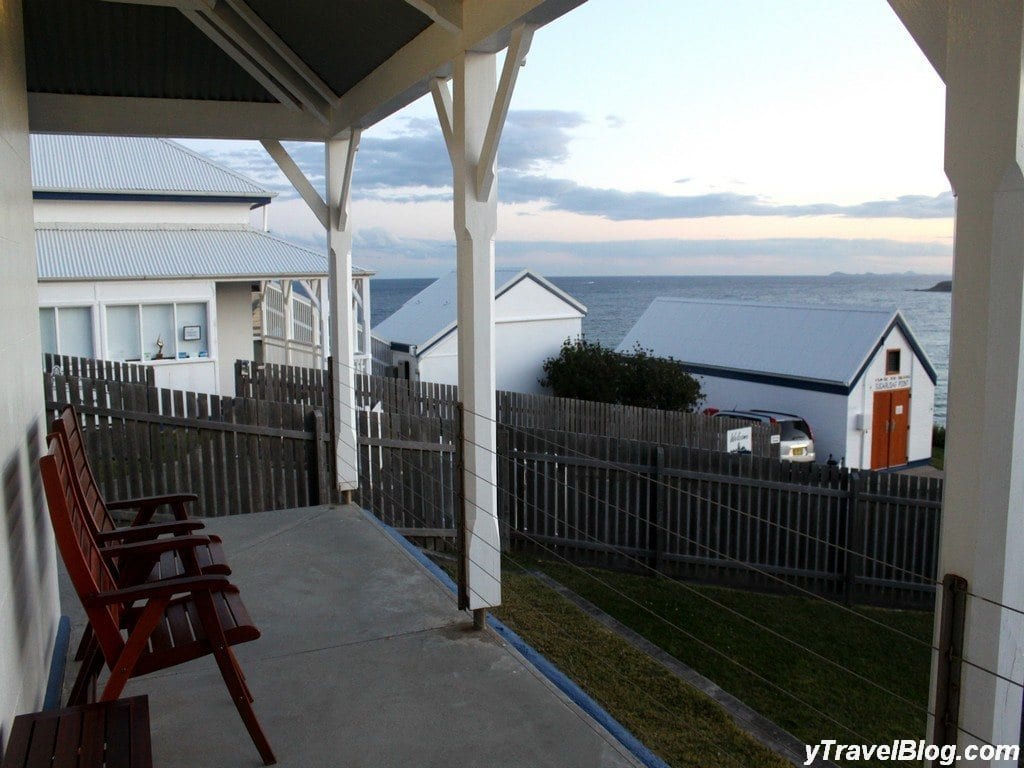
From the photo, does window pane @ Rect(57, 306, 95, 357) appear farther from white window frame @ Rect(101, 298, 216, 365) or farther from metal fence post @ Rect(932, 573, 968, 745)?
metal fence post @ Rect(932, 573, 968, 745)

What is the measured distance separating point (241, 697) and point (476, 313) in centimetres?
218

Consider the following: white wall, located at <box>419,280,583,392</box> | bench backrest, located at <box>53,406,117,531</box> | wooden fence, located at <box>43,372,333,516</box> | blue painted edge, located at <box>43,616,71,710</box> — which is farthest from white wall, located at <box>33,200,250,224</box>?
blue painted edge, located at <box>43,616,71,710</box>

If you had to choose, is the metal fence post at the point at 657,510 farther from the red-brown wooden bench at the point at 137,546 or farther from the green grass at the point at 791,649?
the red-brown wooden bench at the point at 137,546

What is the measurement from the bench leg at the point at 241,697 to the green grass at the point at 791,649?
2879mm

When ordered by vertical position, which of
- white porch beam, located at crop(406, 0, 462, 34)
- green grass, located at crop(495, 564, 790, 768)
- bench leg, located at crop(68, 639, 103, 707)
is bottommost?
green grass, located at crop(495, 564, 790, 768)

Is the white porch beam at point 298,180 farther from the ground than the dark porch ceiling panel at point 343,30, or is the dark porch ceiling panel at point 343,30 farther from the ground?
the dark porch ceiling panel at point 343,30

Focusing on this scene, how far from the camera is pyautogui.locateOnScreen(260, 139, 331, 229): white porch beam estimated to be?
7.62 m

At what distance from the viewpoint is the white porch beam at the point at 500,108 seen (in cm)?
400

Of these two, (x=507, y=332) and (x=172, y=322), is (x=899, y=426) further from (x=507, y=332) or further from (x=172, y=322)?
(x=172, y=322)

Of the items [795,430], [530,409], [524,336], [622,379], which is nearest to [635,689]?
[530,409]

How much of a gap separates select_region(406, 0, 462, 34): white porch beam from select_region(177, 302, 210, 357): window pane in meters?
14.2

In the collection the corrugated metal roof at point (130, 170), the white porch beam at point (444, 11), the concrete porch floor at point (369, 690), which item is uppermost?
the corrugated metal roof at point (130, 170)

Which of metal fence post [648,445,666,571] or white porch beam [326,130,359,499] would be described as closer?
white porch beam [326,130,359,499]

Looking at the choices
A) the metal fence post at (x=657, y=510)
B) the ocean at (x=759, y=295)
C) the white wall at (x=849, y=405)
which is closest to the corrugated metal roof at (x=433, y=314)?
the white wall at (x=849, y=405)
